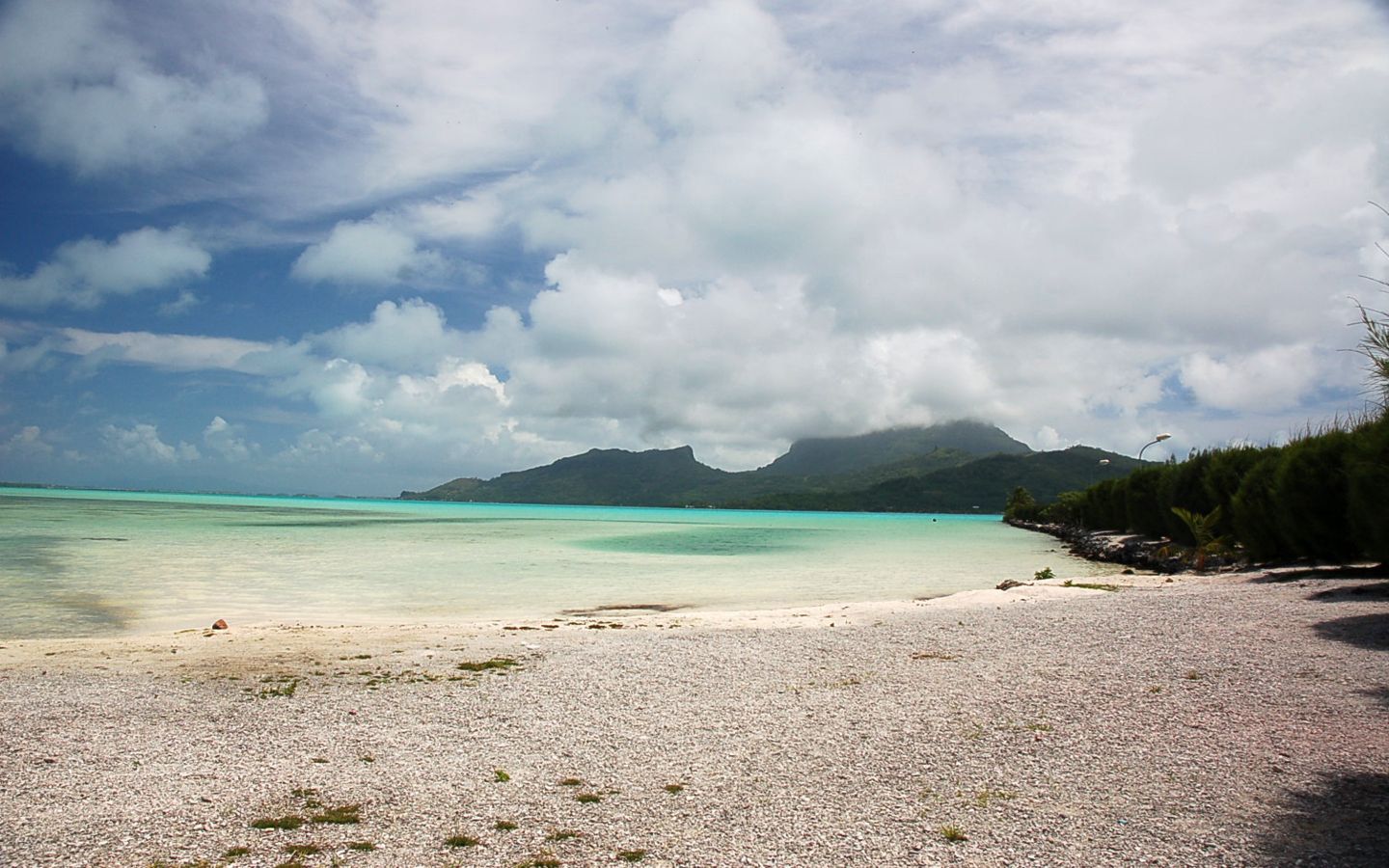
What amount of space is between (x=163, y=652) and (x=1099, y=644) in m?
13.7

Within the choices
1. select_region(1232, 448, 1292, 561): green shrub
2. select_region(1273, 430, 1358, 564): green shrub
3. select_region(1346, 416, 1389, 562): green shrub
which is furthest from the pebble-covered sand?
select_region(1232, 448, 1292, 561): green shrub

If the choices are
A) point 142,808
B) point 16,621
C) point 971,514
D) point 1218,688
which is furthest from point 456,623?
point 971,514

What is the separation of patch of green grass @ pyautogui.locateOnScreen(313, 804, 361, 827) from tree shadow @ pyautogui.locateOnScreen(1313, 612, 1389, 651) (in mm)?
11204

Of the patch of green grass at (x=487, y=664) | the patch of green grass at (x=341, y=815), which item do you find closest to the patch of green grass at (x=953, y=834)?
the patch of green grass at (x=341, y=815)

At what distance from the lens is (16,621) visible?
16.4 metres

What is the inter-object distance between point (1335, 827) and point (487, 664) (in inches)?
361

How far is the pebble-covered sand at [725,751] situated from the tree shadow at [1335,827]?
2cm

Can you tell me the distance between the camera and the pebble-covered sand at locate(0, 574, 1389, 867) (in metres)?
5.01

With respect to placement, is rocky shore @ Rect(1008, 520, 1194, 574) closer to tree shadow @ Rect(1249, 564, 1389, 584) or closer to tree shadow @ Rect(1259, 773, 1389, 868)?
tree shadow @ Rect(1249, 564, 1389, 584)

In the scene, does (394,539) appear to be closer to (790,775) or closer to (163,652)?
(163,652)

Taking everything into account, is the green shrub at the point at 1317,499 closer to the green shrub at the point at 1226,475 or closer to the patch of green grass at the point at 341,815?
the green shrub at the point at 1226,475

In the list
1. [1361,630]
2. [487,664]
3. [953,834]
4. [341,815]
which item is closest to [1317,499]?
[1361,630]

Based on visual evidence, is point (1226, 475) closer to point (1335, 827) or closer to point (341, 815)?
point (1335, 827)

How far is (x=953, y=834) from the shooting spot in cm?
504
